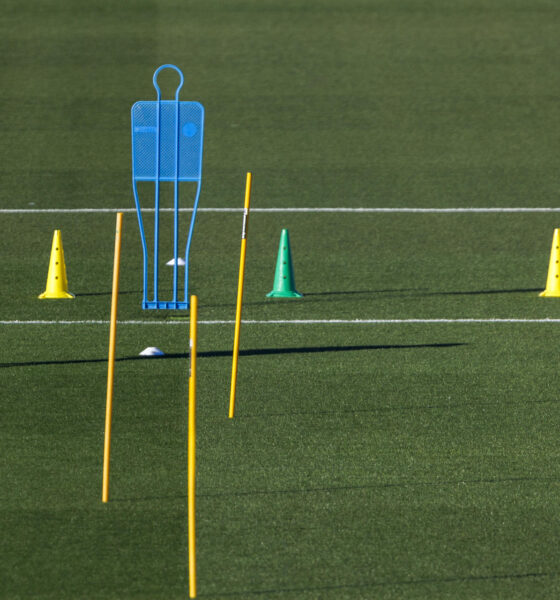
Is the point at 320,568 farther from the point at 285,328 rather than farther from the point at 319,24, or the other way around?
Result: the point at 319,24

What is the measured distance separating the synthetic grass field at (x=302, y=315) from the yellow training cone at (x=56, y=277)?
0.21m

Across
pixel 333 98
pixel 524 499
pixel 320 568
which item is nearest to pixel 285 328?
pixel 524 499

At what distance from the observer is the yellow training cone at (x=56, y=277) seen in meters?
14.3

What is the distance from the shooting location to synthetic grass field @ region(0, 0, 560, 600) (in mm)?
7828

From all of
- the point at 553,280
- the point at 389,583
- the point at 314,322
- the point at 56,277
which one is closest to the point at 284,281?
the point at 314,322

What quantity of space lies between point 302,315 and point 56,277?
108 inches

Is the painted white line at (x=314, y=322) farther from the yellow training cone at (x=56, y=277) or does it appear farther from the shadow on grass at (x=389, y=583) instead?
the shadow on grass at (x=389, y=583)

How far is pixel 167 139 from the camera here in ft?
44.5

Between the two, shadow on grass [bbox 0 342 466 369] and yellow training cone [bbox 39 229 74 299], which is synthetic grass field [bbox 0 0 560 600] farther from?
yellow training cone [bbox 39 229 74 299]

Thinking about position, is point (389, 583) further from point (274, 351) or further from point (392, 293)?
point (392, 293)

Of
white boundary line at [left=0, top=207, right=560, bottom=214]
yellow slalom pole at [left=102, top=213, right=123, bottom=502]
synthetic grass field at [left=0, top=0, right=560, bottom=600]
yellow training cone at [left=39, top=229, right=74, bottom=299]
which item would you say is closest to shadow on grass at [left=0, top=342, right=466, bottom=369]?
synthetic grass field at [left=0, top=0, right=560, bottom=600]

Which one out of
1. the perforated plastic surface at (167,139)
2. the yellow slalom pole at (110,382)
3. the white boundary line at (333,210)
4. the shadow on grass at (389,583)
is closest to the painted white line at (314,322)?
the perforated plastic surface at (167,139)

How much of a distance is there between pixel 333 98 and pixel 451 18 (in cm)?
564

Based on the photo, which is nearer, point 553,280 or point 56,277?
point 56,277
